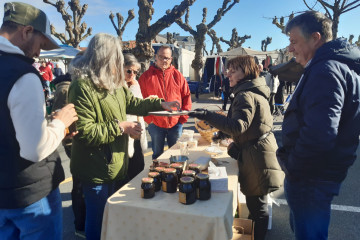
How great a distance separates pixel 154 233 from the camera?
1.44 meters

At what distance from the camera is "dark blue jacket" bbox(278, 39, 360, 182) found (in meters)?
1.31

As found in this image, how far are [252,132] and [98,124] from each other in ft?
3.96

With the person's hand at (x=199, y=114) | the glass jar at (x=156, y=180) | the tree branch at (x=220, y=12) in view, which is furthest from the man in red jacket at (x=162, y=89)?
the tree branch at (x=220, y=12)

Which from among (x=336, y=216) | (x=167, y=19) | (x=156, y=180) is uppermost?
(x=167, y=19)

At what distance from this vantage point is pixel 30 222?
1271 millimetres

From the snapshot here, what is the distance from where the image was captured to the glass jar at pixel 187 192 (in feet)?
4.68

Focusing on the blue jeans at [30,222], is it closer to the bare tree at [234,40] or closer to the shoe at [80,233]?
the shoe at [80,233]

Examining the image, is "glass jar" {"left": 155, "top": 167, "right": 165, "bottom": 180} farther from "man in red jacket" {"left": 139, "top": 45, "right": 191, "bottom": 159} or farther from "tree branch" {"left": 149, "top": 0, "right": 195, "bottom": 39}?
"tree branch" {"left": 149, "top": 0, "right": 195, "bottom": 39}

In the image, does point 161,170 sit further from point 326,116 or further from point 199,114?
point 326,116

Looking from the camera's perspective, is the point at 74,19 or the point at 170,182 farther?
the point at 74,19

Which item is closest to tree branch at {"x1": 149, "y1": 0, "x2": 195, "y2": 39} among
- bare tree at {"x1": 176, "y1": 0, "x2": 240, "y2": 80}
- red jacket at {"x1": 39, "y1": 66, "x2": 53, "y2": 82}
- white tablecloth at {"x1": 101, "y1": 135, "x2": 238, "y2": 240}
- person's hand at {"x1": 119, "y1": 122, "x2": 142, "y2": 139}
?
bare tree at {"x1": 176, "y1": 0, "x2": 240, "y2": 80}

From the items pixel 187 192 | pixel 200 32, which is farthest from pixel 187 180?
pixel 200 32

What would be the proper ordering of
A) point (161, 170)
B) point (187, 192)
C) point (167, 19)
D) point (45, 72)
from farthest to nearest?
point (45, 72) < point (167, 19) < point (161, 170) < point (187, 192)

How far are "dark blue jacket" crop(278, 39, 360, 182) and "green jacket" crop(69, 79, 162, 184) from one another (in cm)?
118
